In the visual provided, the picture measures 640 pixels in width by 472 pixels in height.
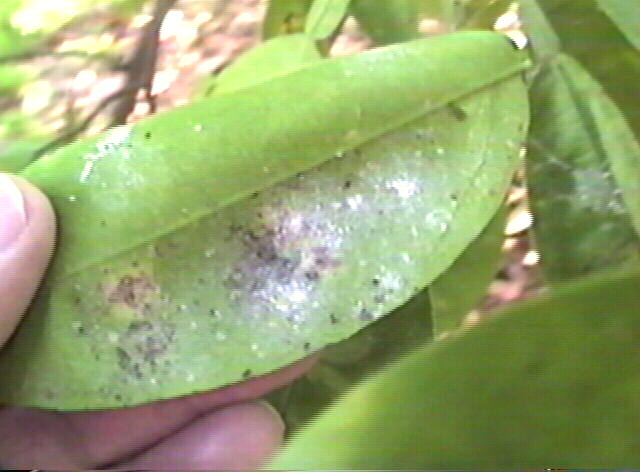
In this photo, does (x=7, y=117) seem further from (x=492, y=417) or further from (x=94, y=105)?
(x=492, y=417)

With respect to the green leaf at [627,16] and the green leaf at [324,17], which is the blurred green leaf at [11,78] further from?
the green leaf at [627,16]

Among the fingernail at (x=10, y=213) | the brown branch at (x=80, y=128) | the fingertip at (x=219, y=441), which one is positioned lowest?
the fingertip at (x=219, y=441)

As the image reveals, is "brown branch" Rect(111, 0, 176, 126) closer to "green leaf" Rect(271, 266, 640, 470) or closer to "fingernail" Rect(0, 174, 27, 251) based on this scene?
"fingernail" Rect(0, 174, 27, 251)

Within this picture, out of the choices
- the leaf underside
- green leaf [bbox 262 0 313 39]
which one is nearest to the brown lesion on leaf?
the leaf underside

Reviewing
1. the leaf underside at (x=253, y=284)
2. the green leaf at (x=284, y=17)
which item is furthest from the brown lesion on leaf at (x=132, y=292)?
the green leaf at (x=284, y=17)

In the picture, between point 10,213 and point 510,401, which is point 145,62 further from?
point 510,401

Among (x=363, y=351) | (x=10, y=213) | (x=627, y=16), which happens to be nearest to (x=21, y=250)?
(x=10, y=213)

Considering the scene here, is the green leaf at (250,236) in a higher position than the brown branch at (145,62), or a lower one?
lower
